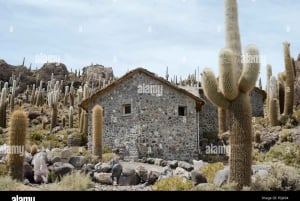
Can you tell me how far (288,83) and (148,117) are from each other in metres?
9.55

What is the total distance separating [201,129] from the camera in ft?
101

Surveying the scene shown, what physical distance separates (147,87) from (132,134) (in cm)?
280

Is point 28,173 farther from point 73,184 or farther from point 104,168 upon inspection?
point 73,184

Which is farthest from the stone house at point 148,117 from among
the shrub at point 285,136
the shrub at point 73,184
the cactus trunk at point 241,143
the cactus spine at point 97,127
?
the cactus trunk at point 241,143

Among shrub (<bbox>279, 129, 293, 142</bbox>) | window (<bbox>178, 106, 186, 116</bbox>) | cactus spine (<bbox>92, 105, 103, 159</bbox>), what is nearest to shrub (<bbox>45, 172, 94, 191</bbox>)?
cactus spine (<bbox>92, 105, 103, 159</bbox>)

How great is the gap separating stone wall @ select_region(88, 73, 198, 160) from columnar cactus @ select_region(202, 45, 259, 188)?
11.4 metres

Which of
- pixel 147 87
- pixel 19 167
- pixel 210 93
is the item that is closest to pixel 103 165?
pixel 19 167

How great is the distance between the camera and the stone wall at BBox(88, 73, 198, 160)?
75.7 feet

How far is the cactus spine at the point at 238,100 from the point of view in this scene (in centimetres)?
1155

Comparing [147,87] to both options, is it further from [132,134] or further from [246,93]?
[246,93]

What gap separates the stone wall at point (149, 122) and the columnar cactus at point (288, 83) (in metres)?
6.47

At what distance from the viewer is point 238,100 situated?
1186 cm

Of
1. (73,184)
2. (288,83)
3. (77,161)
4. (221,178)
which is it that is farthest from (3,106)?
(221,178)

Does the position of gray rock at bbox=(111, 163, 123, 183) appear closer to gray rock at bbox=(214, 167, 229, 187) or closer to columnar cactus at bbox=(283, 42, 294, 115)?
gray rock at bbox=(214, 167, 229, 187)
